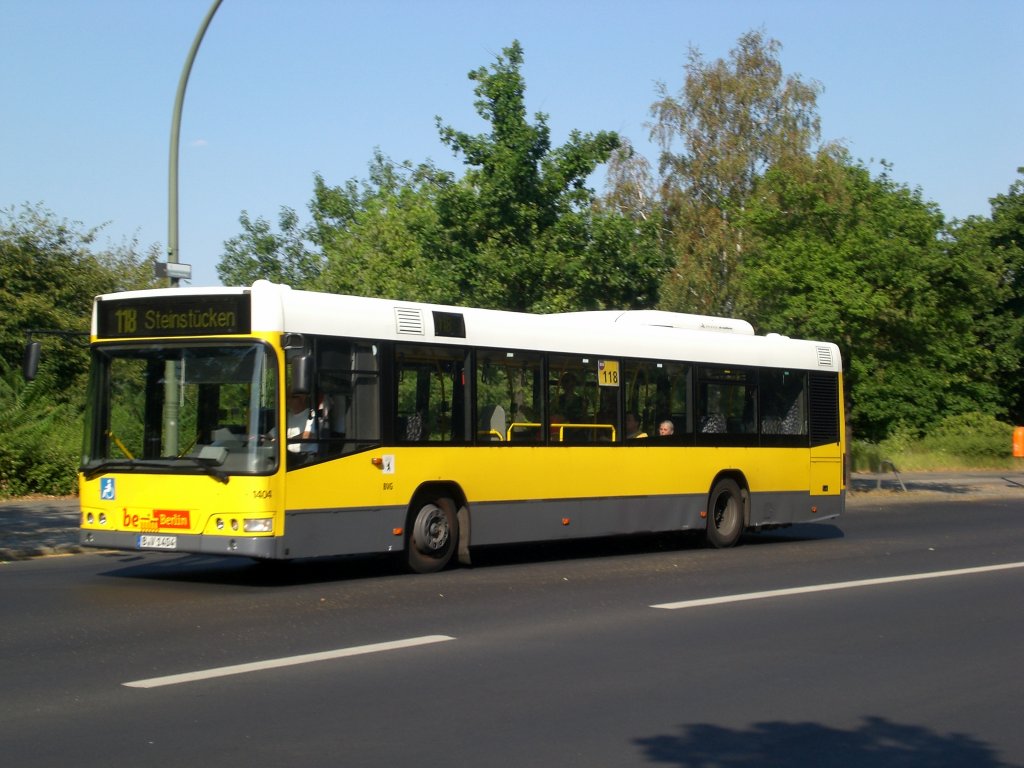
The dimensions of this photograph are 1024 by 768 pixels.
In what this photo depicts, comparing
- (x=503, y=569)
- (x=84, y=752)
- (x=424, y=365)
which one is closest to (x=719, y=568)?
(x=503, y=569)

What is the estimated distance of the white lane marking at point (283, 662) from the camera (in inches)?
329

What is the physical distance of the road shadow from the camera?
661 centimetres

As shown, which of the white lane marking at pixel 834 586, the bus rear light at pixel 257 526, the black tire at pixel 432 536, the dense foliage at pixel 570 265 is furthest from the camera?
the dense foliage at pixel 570 265

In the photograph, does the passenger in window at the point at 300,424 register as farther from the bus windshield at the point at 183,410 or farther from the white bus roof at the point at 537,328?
the white bus roof at the point at 537,328

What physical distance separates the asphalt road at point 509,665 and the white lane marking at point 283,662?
28 millimetres

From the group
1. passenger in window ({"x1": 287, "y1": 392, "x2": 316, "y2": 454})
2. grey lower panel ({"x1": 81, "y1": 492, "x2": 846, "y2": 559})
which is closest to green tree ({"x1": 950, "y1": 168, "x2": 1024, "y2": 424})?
grey lower panel ({"x1": 81, "y1": 492, "x2": 846, "y2": 559})

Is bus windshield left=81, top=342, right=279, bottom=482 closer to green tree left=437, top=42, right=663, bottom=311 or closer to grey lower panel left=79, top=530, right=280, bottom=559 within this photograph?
grey lower panel left=79, top=530, right=280, bottom=559

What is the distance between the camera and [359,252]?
2544 inches

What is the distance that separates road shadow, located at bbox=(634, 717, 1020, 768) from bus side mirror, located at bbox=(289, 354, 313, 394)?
632 centimetres

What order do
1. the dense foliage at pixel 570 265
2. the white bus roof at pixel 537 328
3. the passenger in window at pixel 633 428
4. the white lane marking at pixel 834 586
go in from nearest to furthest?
the white lane marking at pixel 834 586 → the white bus roof at pixel 537 328 → the passenger in window at pixel 633 428 → the dense foliage at pixel 570 265

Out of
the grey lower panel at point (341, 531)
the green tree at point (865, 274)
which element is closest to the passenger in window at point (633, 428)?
the grey lower panel at point (341, 531)

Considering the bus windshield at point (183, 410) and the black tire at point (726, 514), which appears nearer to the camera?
the bus windshield at point (183, 410)

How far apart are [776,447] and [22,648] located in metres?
12.5

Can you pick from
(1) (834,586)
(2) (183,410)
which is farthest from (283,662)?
(1) (834,586)
